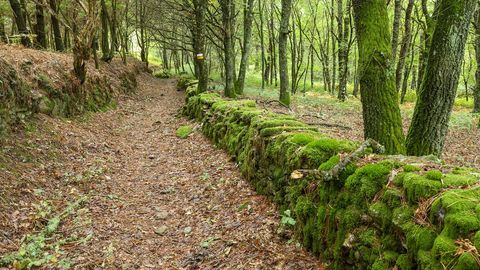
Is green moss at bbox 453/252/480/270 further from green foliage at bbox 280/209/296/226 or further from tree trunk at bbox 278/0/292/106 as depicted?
tree trunk at bbox 278/0/292/106

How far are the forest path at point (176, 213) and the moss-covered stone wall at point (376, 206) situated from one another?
0.48m

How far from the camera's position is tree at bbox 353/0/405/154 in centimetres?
533

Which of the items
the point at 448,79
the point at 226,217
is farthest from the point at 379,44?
the point at 226,217

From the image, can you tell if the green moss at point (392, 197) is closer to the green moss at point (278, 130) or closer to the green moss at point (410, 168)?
the green moss at point (410, 168)

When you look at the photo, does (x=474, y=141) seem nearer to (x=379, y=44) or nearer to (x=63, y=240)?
(x=379, y=44)

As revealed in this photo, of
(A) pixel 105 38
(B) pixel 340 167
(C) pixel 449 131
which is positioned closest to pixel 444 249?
(B) pixel 340 167

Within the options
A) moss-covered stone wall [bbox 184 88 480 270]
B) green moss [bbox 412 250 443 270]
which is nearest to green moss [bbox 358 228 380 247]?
moss-covered stone wall [bbox 184 88 480 270]

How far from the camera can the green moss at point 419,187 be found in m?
2.96

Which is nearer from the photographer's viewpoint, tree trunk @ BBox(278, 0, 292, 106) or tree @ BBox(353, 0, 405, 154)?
tree @ BBox(353, 0, 405, 154)

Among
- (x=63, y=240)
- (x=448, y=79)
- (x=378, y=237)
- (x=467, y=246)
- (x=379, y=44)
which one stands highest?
(x=379, y=44)

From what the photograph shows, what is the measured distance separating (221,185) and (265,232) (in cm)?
232

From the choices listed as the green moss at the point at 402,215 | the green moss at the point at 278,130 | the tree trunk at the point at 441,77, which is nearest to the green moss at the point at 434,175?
the green moss at the point at 402,215

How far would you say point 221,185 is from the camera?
7242 millimetres

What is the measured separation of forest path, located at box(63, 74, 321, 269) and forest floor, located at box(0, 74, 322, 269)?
0.06ft
